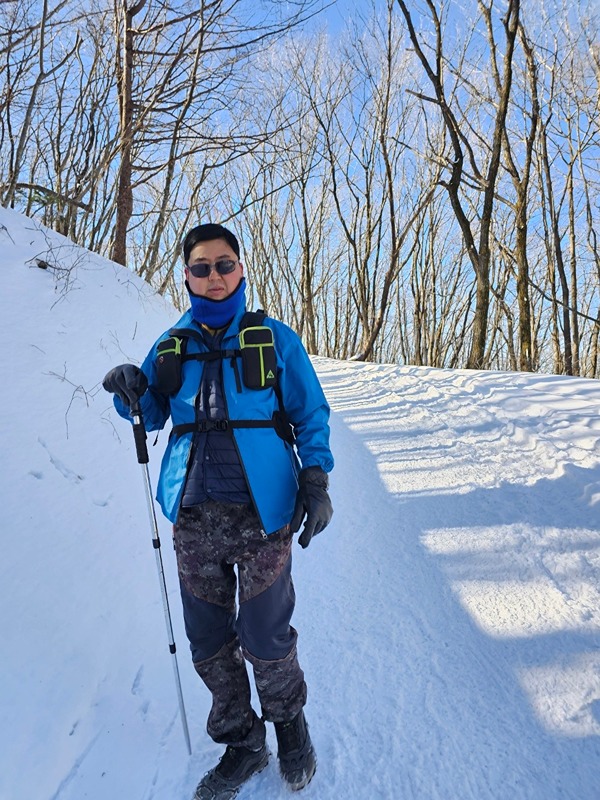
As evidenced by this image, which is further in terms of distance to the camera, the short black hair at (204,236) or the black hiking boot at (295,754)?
the short black hair at (204,236)

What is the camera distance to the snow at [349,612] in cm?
152

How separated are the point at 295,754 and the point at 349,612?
864 millimetres

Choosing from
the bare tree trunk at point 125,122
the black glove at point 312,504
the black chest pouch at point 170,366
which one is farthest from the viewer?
the bare tree trunk at point 125,122

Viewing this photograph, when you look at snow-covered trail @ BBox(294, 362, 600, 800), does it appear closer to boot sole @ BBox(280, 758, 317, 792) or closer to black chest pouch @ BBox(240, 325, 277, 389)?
boot sole @ BBox(280, 758, 317, 792)

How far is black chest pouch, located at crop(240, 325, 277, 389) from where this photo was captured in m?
1.44

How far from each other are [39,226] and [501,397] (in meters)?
5.60

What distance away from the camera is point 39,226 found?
5039 millimetres

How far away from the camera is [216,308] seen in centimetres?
155

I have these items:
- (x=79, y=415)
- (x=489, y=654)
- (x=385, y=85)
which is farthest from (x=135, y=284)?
(x=385, y=85)

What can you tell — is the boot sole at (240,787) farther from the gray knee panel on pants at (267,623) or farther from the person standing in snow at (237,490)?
the gray knee panel on pants at (267,623)

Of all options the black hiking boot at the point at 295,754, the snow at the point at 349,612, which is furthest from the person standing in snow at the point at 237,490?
the snow at the point at 349,612

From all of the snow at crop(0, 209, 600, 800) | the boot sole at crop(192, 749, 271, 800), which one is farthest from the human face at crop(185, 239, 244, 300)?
the boot sole at crop(192, 749, 271, 800)

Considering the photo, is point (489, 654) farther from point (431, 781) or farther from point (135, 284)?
point (135, 284)

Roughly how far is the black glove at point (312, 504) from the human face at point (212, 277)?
0.69m
